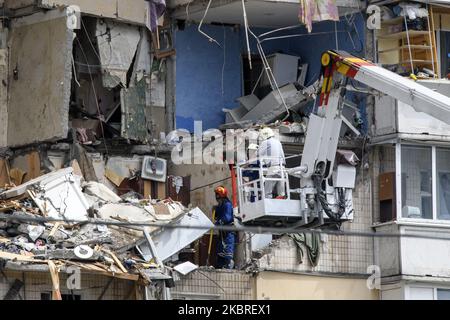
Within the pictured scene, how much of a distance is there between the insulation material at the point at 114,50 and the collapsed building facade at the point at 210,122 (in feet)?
0.08

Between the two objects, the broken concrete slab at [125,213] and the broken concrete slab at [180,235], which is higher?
the broken concrete slab at [125,213]

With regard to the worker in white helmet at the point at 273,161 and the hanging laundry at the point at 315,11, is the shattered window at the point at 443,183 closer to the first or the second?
the hanging laundry at the point at 315,11

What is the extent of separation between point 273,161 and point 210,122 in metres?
4.59

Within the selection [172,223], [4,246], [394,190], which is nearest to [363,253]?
[394,190]

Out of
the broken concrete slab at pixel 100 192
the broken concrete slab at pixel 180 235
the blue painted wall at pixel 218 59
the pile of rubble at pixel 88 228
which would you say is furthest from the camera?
the blue painted wall at pixel 218 59

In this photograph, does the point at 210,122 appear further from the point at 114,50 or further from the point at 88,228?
the point at 88,228

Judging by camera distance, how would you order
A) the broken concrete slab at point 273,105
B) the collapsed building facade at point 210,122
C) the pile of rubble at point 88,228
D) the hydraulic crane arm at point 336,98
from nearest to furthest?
the pile of rubble at point 88,228
the hydraulic crane arm at point 336,98
the collapsed building facade at point 210,122
the broken concrete slab at point 273,105

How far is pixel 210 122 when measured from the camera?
41.7m

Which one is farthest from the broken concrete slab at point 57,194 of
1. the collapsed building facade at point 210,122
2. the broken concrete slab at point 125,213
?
the broken concrete slab at point 125,213

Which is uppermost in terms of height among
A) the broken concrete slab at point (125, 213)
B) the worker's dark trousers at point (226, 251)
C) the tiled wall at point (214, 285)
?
the broken concrete slab at point (125, 213)

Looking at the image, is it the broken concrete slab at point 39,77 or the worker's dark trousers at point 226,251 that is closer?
the worker's dark trousers at point 226,251

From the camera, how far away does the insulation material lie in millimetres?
40594

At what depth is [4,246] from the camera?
1405 inches

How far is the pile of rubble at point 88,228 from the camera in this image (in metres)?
35.8
